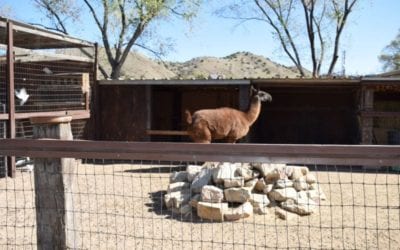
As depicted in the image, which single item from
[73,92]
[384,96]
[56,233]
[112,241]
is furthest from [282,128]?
[56,233]

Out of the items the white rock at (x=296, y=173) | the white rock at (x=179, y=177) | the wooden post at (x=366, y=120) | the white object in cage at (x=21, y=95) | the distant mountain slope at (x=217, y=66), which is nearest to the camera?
the white rock at (x=296, y=173)

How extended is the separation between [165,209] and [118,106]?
24.2ft

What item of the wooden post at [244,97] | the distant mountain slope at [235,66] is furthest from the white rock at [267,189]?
the distant mountain slope at [235,66]

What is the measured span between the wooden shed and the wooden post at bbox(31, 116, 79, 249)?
34.6 ft

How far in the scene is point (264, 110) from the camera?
17.6 m

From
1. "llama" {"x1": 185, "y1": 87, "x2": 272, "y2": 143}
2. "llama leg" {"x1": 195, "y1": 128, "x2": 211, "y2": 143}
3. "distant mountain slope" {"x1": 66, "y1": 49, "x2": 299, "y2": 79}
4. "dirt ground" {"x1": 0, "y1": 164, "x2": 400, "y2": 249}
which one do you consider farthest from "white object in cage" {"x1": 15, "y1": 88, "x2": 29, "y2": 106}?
"distant mountain slope" {"x1": 66, "y1": 49, "x2": 299, "y2": 79}

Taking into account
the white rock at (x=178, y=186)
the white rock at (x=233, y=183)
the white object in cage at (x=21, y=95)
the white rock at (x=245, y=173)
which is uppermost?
the white object in cage at (x=21, y=95)

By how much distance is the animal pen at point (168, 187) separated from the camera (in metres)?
2.91

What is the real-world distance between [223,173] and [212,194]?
20.9 inches

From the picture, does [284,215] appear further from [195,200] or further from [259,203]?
[195,200]

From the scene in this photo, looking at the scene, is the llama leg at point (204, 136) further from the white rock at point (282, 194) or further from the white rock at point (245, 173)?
the white rock at point (282, 194)

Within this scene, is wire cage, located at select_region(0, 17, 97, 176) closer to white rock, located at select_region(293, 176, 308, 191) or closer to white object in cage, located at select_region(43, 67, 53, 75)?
white object in cage, located at select_region(43, 67, 53, 75)

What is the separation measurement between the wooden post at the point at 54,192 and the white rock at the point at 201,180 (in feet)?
13.5

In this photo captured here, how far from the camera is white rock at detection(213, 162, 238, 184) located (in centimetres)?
705
